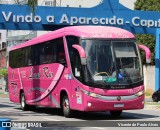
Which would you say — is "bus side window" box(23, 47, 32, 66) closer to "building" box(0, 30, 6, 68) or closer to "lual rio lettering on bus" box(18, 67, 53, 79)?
"lual rio lettering on bus" box(18, 67, 53, 79)

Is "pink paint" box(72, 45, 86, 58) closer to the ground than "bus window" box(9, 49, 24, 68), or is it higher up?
higher up

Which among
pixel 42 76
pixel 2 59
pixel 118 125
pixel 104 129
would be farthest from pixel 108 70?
pixel 2 59

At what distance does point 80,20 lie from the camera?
109ft

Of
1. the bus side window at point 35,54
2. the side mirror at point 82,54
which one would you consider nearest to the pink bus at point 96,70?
the side mirror at point 82,54

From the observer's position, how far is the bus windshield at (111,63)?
18156 mm

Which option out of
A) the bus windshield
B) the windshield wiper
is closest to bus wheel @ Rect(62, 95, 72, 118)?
the windshield wiper

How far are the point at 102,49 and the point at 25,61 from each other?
7.74 meters

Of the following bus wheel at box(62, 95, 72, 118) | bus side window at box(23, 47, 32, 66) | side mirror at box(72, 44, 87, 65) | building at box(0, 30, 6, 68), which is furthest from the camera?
building at box(0, 30, 6, 68)

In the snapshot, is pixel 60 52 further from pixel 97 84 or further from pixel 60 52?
pixel 97 84

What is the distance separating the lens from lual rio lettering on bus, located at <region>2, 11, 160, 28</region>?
1252 inches

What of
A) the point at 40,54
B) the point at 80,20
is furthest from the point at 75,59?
the point at 80,20

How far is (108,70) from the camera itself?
18266mm

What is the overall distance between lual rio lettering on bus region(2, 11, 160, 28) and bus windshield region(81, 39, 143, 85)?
13.7 meters

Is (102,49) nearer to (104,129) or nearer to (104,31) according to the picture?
(104,31)
